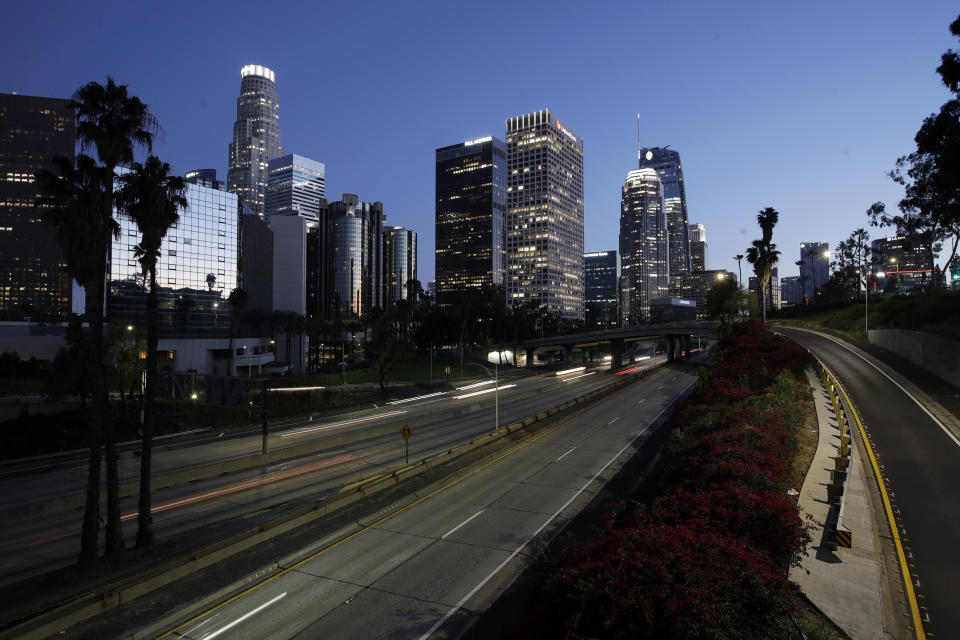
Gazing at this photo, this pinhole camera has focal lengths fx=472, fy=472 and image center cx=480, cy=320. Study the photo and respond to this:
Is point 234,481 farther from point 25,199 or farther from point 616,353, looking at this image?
point 25,199

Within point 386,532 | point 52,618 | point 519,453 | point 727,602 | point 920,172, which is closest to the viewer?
point 727,602

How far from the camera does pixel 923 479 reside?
17.6 meters

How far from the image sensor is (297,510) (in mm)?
18828

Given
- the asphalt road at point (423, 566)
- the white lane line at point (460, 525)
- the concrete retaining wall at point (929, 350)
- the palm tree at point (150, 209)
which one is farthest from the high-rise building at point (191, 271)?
the concrete retaining wall at point (929, 350)

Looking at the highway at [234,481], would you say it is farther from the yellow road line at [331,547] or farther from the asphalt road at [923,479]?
the asphalt road at [923,479]

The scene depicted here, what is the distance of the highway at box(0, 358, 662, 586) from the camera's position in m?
19.6

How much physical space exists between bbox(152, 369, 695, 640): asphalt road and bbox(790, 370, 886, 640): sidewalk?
8238 mm

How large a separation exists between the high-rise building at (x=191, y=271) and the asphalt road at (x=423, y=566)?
81507 millimetres

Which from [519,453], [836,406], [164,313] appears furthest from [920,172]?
[164,313]

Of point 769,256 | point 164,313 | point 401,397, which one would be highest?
point 769,256

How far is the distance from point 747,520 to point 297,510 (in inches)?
624

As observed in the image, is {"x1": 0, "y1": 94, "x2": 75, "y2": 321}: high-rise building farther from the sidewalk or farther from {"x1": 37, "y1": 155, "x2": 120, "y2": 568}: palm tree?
the sidewalk

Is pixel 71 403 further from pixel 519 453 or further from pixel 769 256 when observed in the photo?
pixel 769 256

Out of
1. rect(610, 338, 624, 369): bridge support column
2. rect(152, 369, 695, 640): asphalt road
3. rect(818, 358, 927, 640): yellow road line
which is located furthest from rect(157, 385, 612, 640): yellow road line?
rect(610, 338, 624, 369): bridge support column
